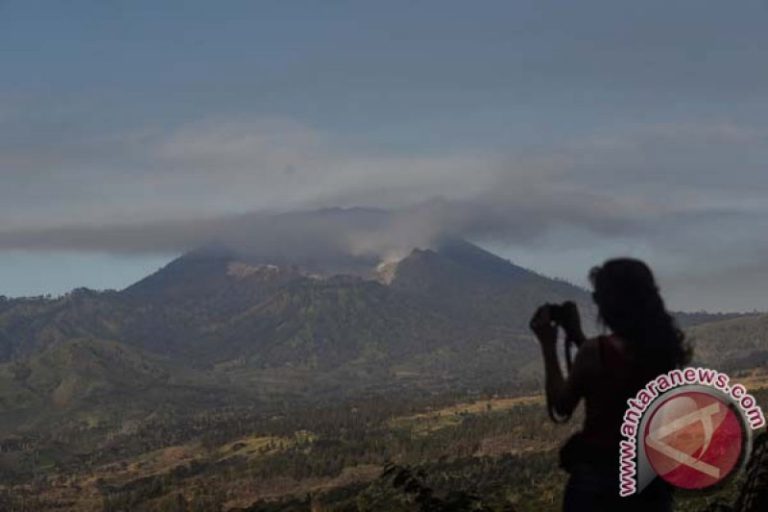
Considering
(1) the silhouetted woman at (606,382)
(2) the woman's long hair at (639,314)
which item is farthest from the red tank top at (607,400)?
(2) the woman's long hair at (639,314)

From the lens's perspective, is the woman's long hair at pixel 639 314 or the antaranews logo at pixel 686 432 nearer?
the antaranews logo at pixel 686 432

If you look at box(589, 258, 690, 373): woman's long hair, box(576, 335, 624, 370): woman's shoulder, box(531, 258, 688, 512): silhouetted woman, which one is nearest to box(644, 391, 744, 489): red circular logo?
box(531, 258, 688, 512): silhouetted woman

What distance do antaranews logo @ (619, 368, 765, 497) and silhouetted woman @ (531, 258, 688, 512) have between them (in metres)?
0.09

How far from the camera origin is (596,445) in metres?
6.59

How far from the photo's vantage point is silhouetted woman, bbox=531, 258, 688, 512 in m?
6.61

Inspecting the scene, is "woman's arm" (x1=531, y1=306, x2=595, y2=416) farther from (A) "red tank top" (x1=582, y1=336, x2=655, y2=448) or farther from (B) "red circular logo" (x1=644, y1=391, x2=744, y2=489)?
(B) "red circular logo" (x1=644, y1=391, x2=744, y2=489)

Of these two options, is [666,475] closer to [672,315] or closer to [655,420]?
[655,420]

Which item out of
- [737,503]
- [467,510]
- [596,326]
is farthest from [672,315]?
[467,510]

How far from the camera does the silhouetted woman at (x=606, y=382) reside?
21.7 ft

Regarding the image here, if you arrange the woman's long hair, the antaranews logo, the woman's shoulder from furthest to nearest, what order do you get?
the woman's long hair, the woman's shoulder, the antaranews logo

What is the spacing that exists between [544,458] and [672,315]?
655 feet

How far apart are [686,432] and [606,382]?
653 mm

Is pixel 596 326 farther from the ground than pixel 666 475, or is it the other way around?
pixel 596 326

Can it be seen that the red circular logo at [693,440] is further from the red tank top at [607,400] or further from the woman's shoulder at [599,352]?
the woman's shoulder at [599,352]
